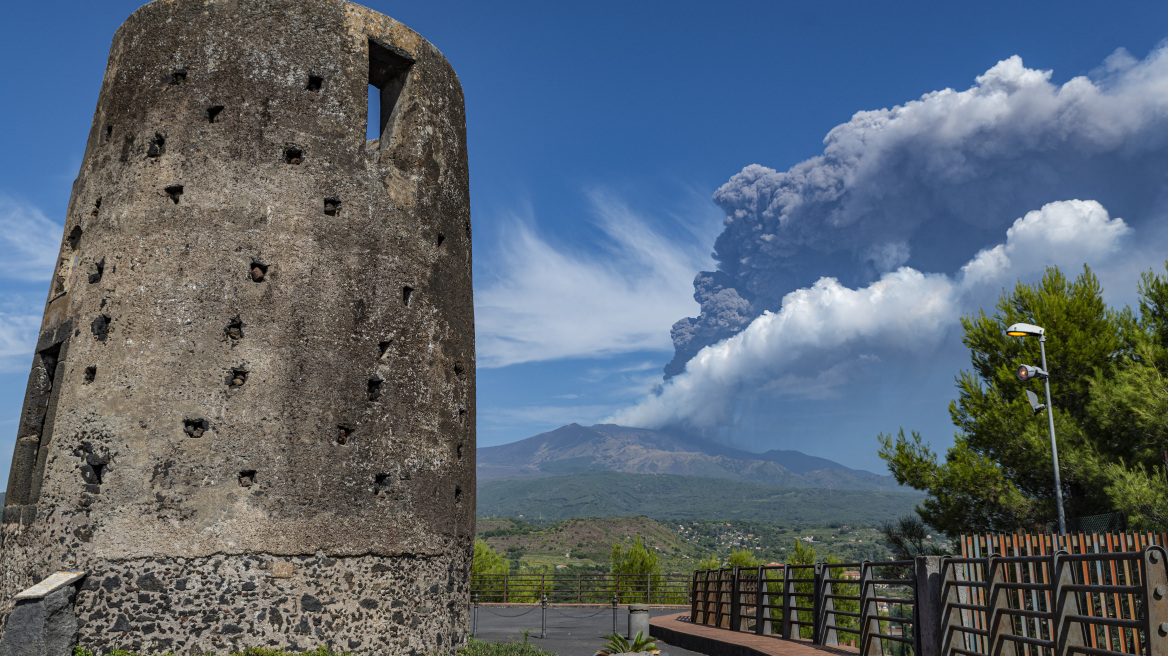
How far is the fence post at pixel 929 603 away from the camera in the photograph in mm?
9109

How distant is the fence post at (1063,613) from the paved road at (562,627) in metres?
7.80

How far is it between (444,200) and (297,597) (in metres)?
7.01

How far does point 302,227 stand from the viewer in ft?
41.0

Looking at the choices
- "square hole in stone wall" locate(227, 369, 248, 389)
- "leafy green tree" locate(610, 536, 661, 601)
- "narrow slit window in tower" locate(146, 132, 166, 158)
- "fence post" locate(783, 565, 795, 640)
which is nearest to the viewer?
"square hole in stone wall" locate(227, 369, 248, 389)

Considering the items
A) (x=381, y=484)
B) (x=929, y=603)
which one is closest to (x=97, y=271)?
(x=381, y=484)

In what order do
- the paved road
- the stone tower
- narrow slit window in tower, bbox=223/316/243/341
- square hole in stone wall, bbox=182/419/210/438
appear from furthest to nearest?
the paved road, narrow slit window in tower, bbox=223/316/243/341, square hole in stone wall, bbox=182/419/210/438, the stone tower

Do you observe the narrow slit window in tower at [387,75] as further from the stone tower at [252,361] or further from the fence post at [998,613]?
the fence post at [998,613]

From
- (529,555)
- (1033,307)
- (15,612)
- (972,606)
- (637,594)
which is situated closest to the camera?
(972,606)

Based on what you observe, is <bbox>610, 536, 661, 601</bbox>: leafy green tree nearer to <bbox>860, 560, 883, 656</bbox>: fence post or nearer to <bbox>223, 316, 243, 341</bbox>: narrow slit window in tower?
<bbox>860, 560, 883, 656</bbox>: fence post

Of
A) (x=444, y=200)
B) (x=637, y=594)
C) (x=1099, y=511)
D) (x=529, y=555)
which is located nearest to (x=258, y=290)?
(x=444, y=200)

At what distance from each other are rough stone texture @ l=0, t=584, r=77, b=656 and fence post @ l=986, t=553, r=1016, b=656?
37.1 feet

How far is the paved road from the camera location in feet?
58.4

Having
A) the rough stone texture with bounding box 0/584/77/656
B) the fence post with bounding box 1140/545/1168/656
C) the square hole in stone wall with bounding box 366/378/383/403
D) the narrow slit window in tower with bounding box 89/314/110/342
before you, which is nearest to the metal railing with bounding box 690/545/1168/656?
the fence post with bounding box 1140/545/1168/656

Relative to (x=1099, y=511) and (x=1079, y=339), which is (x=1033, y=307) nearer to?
(x=1079, y=339)
